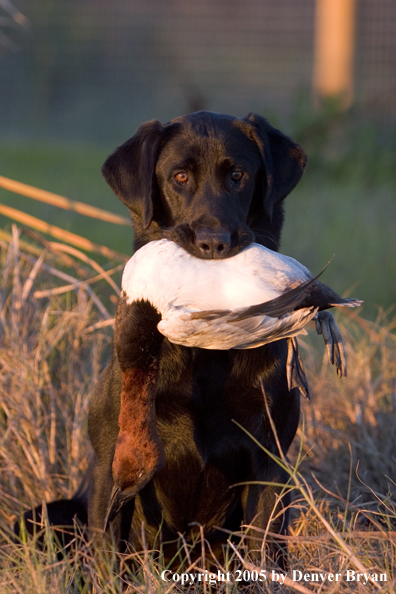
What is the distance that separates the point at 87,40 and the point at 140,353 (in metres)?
13.6

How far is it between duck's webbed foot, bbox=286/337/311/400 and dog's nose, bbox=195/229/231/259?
30 cm

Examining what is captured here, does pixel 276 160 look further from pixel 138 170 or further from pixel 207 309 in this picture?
pixel 207 309

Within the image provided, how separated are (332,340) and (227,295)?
1.34 ft

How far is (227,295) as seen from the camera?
1.72 m

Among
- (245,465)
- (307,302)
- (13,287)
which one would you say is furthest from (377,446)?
(13,287)

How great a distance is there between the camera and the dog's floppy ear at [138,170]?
94.1 inches

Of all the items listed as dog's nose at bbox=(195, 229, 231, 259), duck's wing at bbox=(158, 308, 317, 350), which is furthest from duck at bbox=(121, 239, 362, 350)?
dog's nose at bbox=(195, 229, 231, 259)

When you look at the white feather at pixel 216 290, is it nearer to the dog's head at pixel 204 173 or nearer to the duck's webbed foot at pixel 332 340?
the duck's webbed foot at pixel 332 340

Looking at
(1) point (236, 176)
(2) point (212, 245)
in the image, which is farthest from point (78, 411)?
(2) point (212, 245)

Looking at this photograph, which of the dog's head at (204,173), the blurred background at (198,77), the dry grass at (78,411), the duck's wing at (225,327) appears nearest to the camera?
the duck's wing at (225,327)

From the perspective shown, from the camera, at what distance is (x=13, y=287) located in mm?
3324

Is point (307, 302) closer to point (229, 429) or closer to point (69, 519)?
point (229, 429)

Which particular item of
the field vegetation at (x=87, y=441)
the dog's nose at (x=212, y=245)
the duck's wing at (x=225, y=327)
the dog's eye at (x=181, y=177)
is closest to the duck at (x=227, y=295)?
the duck's wing at (x=225, y=327)

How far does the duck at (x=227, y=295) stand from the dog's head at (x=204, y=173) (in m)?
0.46
